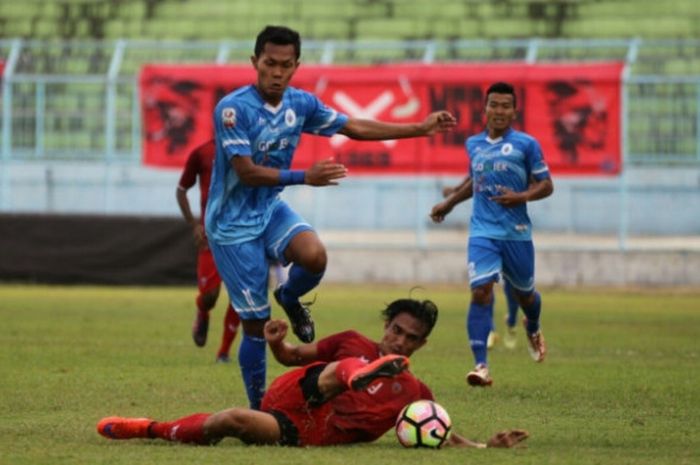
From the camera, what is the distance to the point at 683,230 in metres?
29.2

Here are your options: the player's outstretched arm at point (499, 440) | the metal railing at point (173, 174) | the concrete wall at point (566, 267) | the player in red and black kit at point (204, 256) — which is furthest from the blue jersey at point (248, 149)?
the concrete wall at point (566, 267)

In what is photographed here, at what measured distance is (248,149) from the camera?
411 inches

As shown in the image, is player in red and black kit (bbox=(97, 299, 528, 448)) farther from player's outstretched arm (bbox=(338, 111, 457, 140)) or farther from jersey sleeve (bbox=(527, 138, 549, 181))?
jersey sleeve (bbox=(527, 138, 549, 181))

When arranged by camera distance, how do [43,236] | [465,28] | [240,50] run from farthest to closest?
[465,28] < [240,50] < [43,236]

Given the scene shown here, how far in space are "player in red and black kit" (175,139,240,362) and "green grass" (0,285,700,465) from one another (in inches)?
11.7

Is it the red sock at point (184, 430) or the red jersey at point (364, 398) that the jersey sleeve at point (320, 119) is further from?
the red sock at point (184, 430)

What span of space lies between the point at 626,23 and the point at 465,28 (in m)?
3.36

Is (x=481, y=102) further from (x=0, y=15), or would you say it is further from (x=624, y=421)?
(x=624, y=421)

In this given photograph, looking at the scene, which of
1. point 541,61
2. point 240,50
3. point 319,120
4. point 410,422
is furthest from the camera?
point 240,50

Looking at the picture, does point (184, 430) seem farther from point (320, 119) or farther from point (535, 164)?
point (535, 164)

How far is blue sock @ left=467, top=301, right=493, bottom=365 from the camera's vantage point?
45.9 feet

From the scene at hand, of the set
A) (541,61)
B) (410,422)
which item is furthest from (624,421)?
(541,61)

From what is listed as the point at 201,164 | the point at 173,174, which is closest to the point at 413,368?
the point at 201,164

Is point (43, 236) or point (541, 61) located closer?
point (43, 236)
